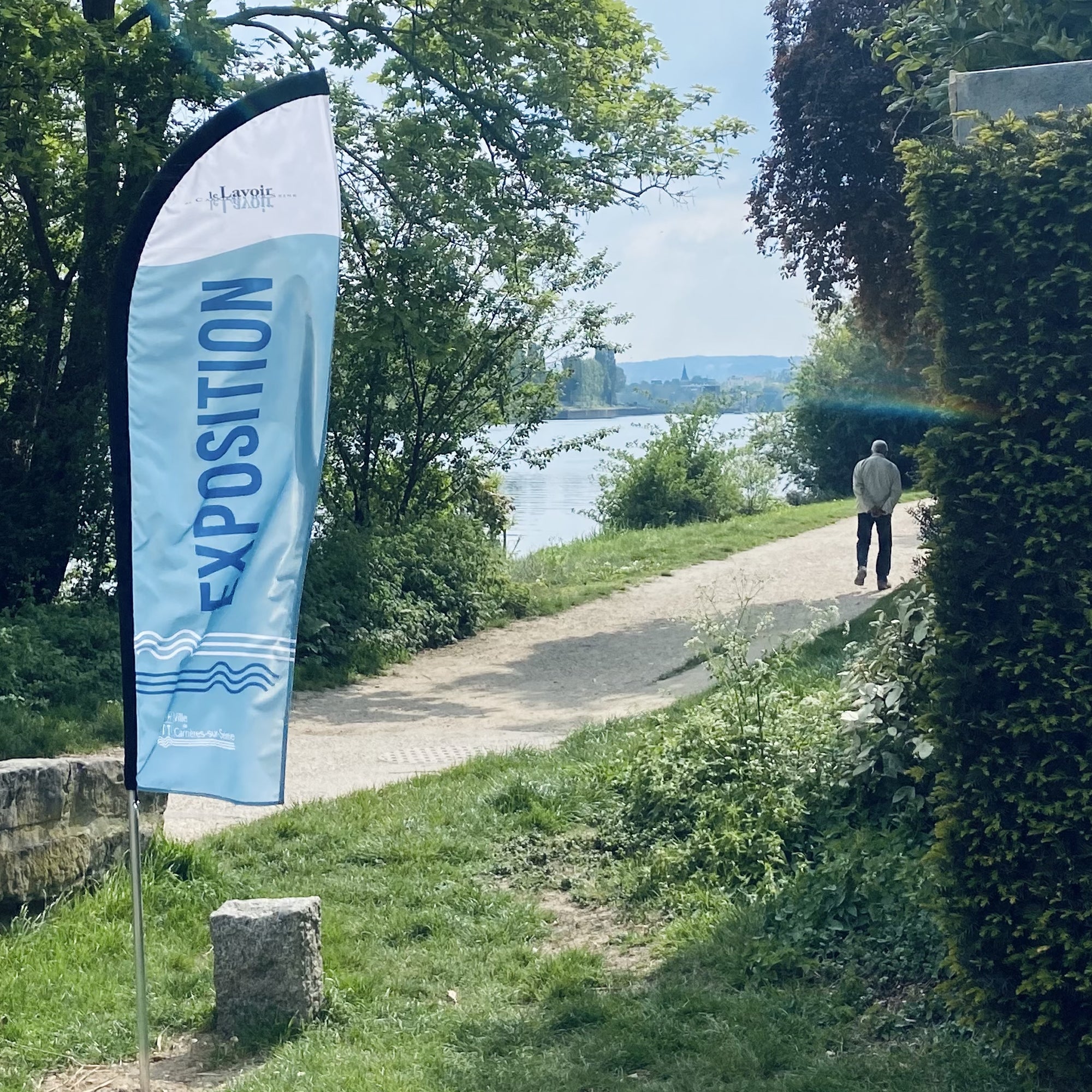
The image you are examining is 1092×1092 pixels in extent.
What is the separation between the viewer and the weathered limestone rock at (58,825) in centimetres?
545

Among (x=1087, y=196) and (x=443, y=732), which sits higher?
(x=1087, y=196)

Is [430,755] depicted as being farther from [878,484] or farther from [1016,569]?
[878,484]

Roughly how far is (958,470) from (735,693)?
309 cm

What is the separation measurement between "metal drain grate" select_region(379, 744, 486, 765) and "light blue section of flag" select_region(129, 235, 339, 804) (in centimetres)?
468

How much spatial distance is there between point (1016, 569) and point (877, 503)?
11.1 metres

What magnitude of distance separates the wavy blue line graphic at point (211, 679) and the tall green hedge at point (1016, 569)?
2191 mm

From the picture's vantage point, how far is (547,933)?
563cm

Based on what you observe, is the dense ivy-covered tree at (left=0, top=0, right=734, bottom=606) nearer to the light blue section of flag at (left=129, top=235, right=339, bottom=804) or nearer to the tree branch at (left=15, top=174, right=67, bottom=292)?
the tree branch at (left=15, top=174, right=67, bottom=292)

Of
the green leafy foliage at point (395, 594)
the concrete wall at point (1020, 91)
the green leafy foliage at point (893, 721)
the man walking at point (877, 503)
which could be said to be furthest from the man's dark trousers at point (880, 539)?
the concrete wall at point (1020, 91)

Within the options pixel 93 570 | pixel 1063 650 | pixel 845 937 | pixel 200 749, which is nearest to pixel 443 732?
pixel 93 570

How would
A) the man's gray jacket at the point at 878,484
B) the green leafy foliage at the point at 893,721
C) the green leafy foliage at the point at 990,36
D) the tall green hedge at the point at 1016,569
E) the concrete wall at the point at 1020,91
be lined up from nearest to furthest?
1. the tall green hedge at the point at 1016,569
2. the concrete wall at the point at 1020,91
3. the green leafy foliage at the point at 990,36
4. the green leafy foliage at the point at 893,721
5. the man's gray jacket at the point at 878,484

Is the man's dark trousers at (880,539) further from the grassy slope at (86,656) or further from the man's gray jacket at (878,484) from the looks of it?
the grassy slope at (86,656)

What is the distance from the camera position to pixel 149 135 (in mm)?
11164

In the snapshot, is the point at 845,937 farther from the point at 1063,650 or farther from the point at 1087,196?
the point at 1087,196
